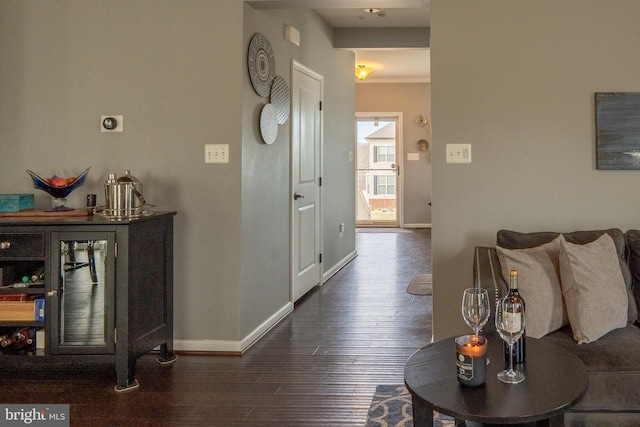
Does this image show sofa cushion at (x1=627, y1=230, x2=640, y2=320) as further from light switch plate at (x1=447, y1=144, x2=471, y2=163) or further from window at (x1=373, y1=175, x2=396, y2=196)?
window at (x1=373, y1=175, x2=396, y2=196)

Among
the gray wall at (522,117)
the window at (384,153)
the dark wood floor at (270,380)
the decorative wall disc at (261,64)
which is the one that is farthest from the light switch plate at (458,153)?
the window at (384,153)

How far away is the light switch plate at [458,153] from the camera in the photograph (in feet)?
10.9

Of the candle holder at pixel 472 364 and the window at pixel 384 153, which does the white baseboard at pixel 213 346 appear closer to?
the candle holder at pixel 472 364

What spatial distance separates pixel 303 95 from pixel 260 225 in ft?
5.36

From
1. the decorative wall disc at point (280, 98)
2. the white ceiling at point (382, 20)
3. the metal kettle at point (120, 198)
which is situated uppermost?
the white ceiling at point (382, 20)

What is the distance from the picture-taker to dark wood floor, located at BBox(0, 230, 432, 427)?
2.52m

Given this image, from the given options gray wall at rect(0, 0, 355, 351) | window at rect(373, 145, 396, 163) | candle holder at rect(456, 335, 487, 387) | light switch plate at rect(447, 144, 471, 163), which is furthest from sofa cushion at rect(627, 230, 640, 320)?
window at rect(373, 145, 396, 163)

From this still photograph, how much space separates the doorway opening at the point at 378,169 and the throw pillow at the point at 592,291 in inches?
316

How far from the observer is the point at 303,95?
4.92 meters

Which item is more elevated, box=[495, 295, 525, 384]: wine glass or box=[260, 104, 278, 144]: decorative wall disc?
box=[260, 104, 278, 144]: decorative wall disc

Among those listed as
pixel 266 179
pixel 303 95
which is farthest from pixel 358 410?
pixel 303 95

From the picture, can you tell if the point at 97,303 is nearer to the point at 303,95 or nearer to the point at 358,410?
the point at 358,410

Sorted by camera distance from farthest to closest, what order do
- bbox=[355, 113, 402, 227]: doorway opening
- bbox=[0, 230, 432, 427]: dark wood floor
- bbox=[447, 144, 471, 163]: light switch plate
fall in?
bbox=[355, 113, 402, 227]: doorway opening → bbox=[447, 144, 471, 163]: light switch plate → bbox=[0, 230, 432, 427]: dark wood floor

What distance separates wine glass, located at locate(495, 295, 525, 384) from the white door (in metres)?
2.90
